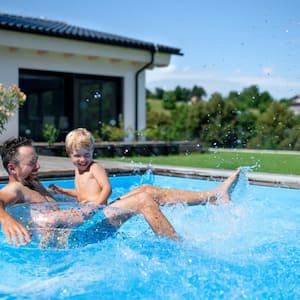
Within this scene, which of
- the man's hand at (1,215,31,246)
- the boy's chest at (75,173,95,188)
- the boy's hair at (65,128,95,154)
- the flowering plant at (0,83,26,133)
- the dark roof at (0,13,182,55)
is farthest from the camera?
the dark roof at (0,13,182,55)

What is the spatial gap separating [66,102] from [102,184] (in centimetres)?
1082

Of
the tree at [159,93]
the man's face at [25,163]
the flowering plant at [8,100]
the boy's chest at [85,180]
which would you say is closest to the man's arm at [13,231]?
the man's face at [25,163]

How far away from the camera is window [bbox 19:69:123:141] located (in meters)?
13.8

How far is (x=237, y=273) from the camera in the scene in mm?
3359

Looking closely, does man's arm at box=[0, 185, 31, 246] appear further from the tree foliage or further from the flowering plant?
the tree foliage

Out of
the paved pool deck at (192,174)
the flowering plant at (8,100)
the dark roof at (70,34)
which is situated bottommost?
the paved pool deck at (192,174)

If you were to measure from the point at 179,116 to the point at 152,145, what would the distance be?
19940 millimetres

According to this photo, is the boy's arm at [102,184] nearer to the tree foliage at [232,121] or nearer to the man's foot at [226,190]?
the man's foot at [226,190]

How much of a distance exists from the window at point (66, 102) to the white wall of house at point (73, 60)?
233 mm

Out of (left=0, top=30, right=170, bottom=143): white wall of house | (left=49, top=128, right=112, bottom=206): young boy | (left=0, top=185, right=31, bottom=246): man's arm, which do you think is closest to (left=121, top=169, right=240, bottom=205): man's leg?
(left=49, top=128, right=112, bottom=206): young boy

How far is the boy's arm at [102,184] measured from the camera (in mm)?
3961

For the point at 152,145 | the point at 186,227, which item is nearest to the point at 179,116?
the point at 152,145

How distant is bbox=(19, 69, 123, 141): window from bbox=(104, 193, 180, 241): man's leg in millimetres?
10149

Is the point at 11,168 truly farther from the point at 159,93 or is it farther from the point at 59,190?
the point at 159,93
